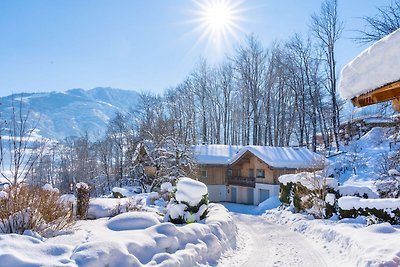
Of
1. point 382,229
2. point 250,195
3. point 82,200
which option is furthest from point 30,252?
point 250,195

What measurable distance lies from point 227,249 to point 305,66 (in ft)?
102

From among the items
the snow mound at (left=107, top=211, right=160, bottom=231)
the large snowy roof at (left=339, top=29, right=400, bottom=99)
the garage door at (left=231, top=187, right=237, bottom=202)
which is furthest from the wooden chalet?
the garage door at (left=231, top=187, right=237, bottom=202)

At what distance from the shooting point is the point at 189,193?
12273 millimetres

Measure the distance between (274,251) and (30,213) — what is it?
722 cm

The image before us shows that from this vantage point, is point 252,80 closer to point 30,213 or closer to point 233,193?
point 233,193

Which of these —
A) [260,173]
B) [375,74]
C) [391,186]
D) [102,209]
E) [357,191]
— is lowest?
[102,209]

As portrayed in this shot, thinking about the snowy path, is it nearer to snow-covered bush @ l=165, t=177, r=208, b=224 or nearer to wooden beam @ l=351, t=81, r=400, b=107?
snow-covered bush @ l=165, t=177, r=208, b=224

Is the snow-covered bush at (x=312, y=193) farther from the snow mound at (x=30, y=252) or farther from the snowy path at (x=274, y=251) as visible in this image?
the snow mound at (x=30, y=252)

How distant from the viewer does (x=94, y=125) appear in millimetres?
185750

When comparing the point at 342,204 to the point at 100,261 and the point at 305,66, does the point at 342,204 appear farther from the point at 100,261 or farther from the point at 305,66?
the point at 305,66

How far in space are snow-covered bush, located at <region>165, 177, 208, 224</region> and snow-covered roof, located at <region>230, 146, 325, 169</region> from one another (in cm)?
1814

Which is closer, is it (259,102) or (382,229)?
(382,229)

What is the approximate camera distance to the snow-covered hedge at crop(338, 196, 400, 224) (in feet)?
43.7

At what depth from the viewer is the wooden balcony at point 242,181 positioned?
31625 mm
